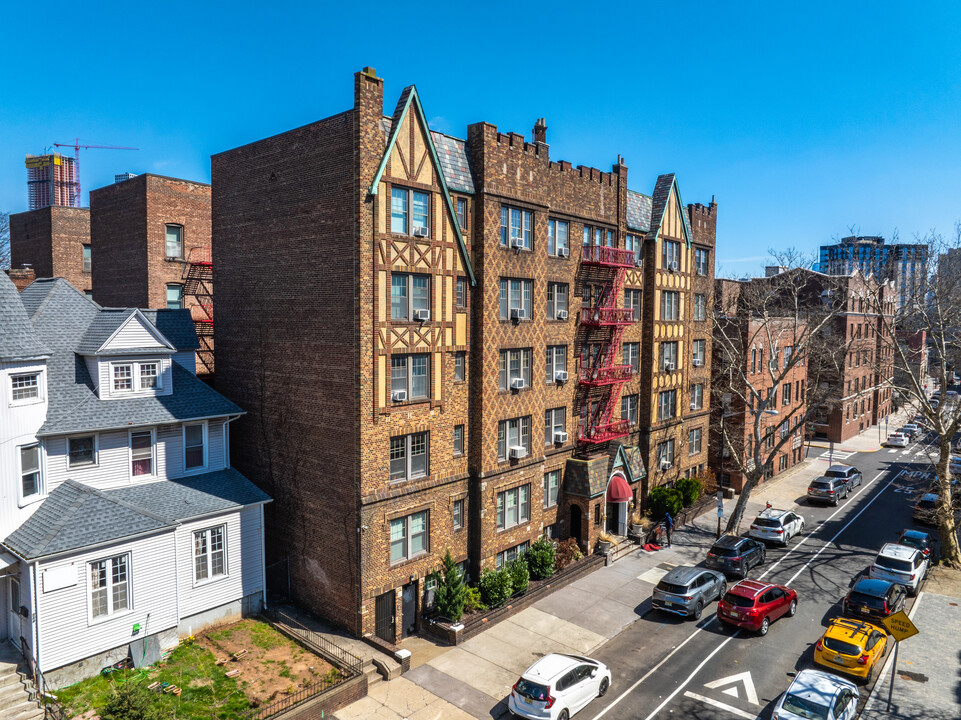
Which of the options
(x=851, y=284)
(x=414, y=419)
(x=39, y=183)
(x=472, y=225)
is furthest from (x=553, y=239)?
(x=39, y=183)

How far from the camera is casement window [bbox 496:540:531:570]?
30.2 meters

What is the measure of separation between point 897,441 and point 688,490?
42.9 m

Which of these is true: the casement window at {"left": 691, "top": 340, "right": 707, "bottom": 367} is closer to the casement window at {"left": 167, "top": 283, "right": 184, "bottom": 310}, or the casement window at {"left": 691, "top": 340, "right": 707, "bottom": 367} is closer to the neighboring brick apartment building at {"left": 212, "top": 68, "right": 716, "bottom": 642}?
the neighboring brick apartment building at {"left": 212, "top": 68, "right": 716, "bottom": 642}

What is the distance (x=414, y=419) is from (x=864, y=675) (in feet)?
60.2

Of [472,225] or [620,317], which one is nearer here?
[472,225]

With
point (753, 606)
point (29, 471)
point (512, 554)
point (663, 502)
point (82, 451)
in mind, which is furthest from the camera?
point (663, 502)

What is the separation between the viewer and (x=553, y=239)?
32625mm

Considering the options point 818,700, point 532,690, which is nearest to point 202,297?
point 532,690

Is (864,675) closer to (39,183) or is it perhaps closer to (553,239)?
(553,239)

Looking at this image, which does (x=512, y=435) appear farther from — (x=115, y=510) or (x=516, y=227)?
(x=115, y=510)

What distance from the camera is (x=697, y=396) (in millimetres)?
46375

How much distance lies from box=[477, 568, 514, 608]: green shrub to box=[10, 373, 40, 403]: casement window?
18.4 m

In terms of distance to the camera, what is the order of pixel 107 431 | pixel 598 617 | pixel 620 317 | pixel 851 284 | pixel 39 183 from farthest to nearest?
pixel 851 284 → pixel 39 183 → pixel 620 317 → pixel 598 617 → pixel 107 431

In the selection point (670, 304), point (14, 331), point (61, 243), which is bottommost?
point (14, 331)
